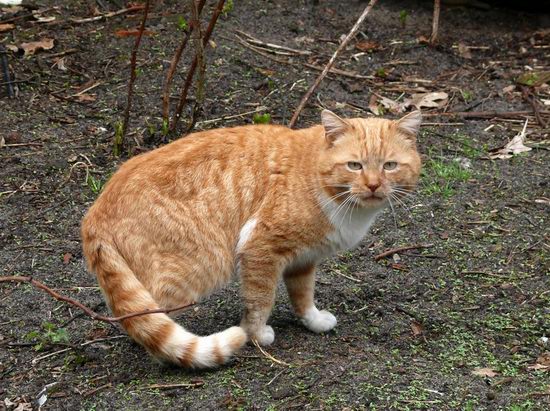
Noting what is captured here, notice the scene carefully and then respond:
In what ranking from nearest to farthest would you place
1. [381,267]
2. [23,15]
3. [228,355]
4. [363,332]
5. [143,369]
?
[228,355]
[143,369]
[363,332]
[381,267]
[23,15]

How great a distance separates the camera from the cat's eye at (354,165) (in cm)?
443

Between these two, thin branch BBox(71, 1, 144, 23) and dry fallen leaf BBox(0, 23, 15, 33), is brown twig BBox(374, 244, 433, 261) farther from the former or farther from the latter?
dry fallen leaf BBox(0, 23, 15, 33)

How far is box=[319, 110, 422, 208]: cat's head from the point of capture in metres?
4.37

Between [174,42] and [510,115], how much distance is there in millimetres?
3009

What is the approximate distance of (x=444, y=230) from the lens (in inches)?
232

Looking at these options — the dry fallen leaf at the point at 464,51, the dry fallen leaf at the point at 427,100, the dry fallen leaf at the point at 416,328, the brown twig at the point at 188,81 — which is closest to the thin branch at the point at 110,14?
the brown twig at the point at 188,81

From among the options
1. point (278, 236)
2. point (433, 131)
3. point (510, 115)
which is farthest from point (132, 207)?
point (510, 115)

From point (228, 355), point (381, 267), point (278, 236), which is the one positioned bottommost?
point (381, 267)

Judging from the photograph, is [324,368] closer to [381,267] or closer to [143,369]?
[143,369]

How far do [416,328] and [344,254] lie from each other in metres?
1.05

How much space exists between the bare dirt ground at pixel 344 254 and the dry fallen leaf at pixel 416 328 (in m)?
0.01

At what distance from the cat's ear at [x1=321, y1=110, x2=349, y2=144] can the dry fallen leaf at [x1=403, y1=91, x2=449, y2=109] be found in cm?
317

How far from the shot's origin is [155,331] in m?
4.05

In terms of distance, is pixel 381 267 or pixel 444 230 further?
pixel 444 230
